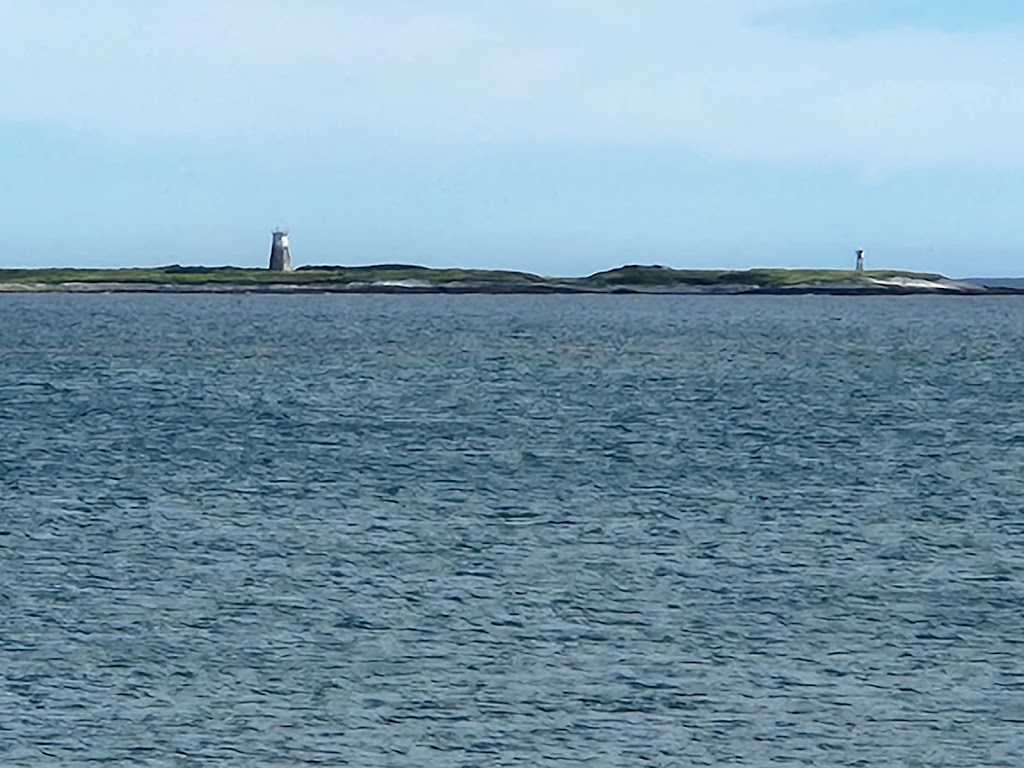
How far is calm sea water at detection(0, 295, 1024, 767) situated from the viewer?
18.2 meters

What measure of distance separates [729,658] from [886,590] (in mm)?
4653

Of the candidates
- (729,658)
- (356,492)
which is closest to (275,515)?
(356,492)

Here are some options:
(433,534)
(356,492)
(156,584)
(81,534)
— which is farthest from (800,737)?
(356,492)

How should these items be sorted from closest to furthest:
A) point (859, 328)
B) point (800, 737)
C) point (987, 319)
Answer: point (800, 737) → point (859, 328) → point (987, 319)

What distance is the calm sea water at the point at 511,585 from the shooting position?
59.6ft

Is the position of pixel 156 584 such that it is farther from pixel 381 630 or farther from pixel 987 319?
pixel 987 319

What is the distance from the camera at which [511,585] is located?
25281 mm

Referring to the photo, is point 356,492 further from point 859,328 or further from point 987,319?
point 987,319

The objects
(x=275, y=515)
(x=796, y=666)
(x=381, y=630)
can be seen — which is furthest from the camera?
(x=275, y=515)

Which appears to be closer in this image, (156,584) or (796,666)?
(796,666)

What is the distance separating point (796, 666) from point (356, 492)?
1667 cm

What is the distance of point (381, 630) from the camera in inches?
882

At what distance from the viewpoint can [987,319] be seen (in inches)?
6732

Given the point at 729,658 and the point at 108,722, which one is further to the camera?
the point at 729,658
